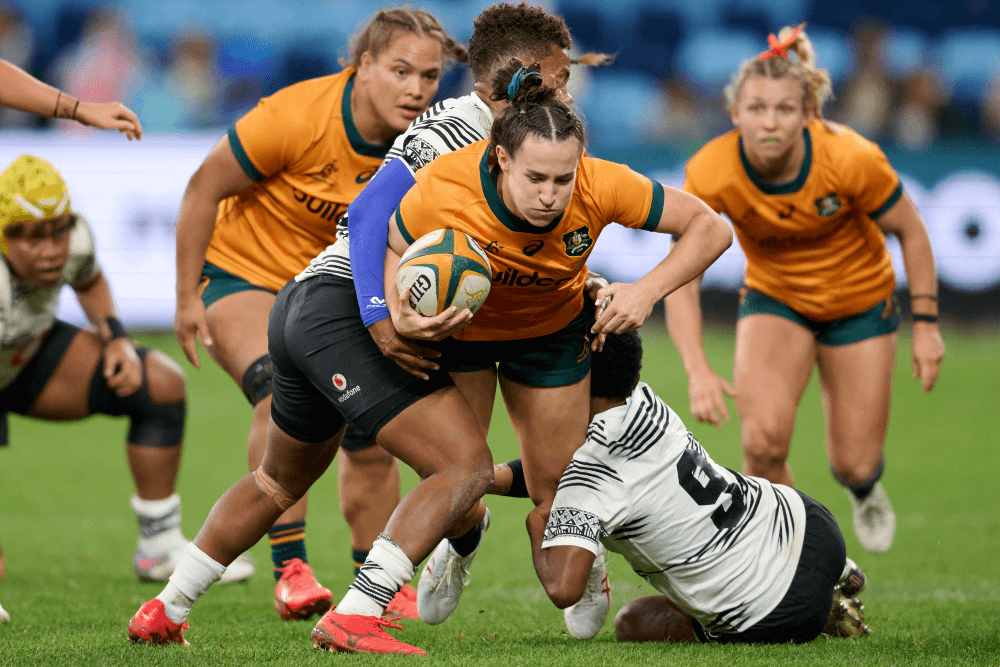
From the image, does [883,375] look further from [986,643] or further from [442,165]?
[442,165]

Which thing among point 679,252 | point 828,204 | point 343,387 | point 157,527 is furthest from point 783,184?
point 157,527

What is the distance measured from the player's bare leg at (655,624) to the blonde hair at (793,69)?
2405mm

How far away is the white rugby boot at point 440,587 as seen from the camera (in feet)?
12.7

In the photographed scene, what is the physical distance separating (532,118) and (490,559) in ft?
9.62

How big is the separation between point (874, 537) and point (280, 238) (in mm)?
3142

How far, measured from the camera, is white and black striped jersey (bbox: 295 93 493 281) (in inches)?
140

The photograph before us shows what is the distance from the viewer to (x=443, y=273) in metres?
3.19

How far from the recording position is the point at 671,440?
11.5ft

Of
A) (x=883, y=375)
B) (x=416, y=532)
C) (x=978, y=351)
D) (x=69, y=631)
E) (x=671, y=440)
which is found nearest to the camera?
(x=416, y=532)

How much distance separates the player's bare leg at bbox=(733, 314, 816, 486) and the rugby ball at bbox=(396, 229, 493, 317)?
213 centimetres

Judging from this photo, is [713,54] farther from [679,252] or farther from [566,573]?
[566,573]

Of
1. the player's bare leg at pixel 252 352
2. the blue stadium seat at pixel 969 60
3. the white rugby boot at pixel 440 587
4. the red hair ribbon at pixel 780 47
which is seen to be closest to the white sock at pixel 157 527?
the player's bare leg at pixel 252 352

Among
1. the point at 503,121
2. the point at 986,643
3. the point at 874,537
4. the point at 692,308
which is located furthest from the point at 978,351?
the point at 503,121

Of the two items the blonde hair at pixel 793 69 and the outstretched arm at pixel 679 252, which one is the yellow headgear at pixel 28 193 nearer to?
the outstretched arm at pixel 679 252
